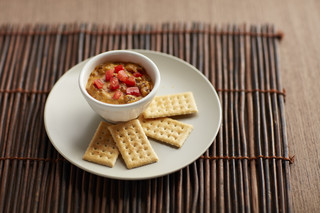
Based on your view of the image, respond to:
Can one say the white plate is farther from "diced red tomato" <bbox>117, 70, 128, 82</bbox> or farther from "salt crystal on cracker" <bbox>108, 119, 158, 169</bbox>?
"diced red tomato" <bbox>117, 70, 128, 82</bbox>

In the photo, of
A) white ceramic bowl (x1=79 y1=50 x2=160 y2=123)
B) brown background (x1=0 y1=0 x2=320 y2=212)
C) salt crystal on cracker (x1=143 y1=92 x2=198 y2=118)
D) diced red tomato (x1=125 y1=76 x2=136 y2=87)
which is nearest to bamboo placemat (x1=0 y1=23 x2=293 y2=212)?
brown background (x1=0 y1=0 x2=320 y2=212)

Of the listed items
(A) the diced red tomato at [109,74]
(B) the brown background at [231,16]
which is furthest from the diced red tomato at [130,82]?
(B) the brown background at [231,16]

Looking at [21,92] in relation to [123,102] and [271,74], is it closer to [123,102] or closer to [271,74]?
[123,102]

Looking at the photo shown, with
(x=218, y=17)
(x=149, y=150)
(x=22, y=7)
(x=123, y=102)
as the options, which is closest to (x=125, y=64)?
(x=123, y=102)

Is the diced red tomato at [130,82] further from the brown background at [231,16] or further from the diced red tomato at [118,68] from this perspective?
the brown background at [231,16]

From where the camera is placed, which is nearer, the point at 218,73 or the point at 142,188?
the point at 142,188

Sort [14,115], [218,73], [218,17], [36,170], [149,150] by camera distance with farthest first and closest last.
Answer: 1. [218,17]
2. [218,73]
3. [14,115]
4. [36,170]
5. [149,150]

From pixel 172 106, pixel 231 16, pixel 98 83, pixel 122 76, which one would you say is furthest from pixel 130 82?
pixel 231 16
